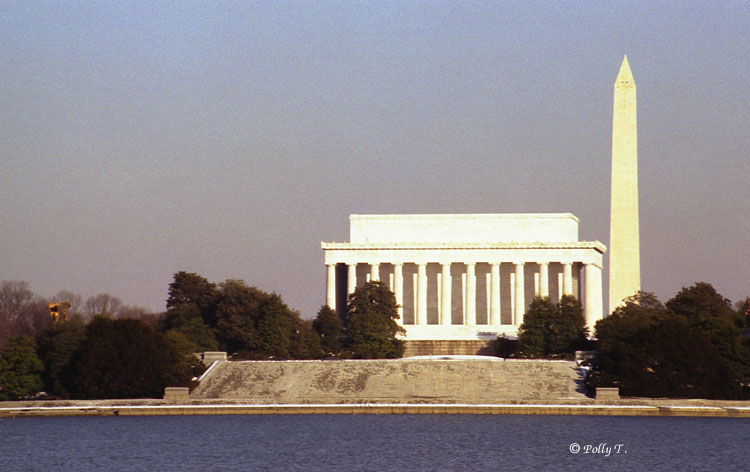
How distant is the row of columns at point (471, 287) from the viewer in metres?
140

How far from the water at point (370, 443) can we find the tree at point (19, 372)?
27.4 ft

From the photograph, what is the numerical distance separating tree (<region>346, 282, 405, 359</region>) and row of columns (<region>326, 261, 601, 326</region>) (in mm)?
17020

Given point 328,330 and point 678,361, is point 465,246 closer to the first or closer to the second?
point 328,330

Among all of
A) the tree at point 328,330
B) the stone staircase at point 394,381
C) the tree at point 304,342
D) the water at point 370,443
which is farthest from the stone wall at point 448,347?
the water at point 370,443

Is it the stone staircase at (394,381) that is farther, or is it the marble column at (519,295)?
the marble column at (519,295)

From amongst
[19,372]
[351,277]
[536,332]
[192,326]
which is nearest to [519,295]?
[351,277]

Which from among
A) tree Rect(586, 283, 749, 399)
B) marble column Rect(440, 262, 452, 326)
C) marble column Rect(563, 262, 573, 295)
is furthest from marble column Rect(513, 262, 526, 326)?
tree Rect(586, 283, 749, 399)

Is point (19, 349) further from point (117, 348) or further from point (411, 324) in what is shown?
point (411, 324)

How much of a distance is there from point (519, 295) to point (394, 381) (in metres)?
47.3

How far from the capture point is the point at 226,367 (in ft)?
332

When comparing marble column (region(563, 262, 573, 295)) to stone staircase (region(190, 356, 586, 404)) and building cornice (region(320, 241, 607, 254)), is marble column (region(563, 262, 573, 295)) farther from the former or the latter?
stone staircase (region(190, 356, 586, 404))

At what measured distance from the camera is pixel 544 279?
464ft

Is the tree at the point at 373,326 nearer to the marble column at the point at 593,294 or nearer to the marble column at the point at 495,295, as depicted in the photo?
the marble column at the point at 495,295

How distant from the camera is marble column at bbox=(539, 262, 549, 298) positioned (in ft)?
460
